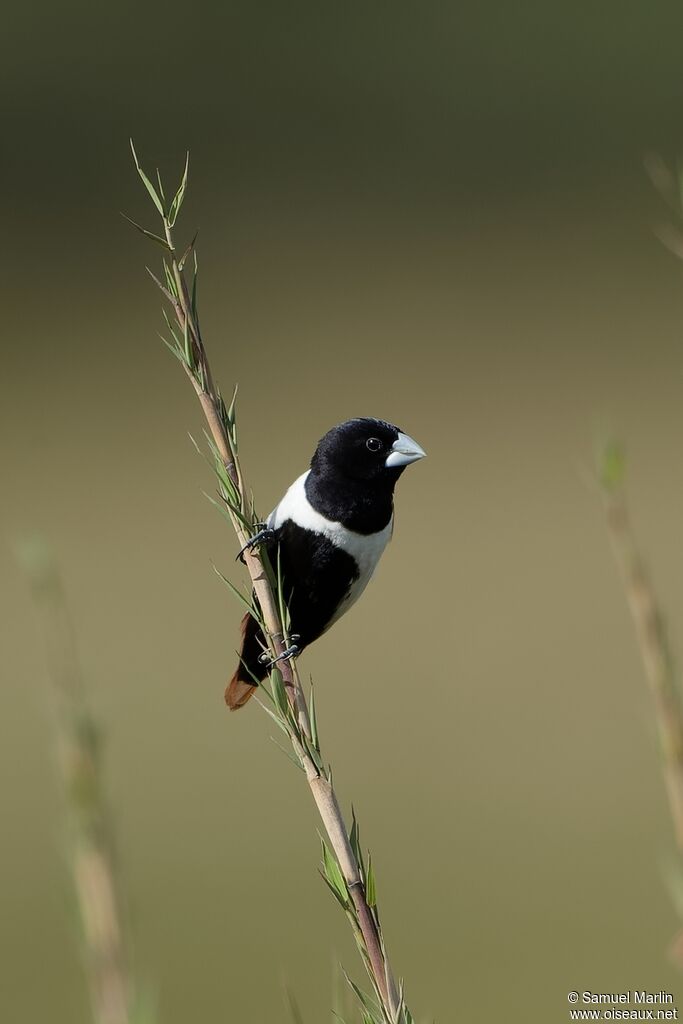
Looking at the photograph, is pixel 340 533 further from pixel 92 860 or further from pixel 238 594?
pixel 92 860

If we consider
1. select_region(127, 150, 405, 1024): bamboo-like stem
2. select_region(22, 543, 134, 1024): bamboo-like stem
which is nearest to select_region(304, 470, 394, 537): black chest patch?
select_region(127, 150, 405, 1024): bamboo-like stem

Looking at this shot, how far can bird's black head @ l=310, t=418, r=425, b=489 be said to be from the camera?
6.70 feet

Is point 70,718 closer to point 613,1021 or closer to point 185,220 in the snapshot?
point 613,1021

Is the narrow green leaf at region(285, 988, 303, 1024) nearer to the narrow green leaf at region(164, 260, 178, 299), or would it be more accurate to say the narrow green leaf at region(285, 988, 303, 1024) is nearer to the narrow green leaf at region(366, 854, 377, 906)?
the narrow green leaf at region(366, 854, 377, 906)

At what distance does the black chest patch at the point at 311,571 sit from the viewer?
197 centimetres

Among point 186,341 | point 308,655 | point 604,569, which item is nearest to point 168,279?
point 186,341

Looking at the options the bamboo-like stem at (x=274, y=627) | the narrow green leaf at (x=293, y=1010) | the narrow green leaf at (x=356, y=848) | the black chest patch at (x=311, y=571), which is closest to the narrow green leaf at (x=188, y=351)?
the bamboo-like stem at (x=274, y=627)

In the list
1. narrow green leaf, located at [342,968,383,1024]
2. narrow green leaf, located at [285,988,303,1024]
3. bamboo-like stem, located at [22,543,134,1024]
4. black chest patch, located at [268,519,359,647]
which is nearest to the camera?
bamboo-like stem, located at [22,543,134,1024]

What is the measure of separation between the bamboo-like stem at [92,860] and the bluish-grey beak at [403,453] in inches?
64.0

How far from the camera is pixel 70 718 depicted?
39 centimetres

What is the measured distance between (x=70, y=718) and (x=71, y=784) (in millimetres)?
22

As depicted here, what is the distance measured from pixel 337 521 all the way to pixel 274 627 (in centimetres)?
114

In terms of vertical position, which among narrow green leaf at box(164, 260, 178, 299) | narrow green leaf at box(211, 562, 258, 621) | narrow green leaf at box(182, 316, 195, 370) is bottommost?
narrow green leaf at box(211, 562, 258, 621)

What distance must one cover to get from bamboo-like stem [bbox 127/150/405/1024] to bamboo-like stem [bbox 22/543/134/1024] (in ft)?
0.72
